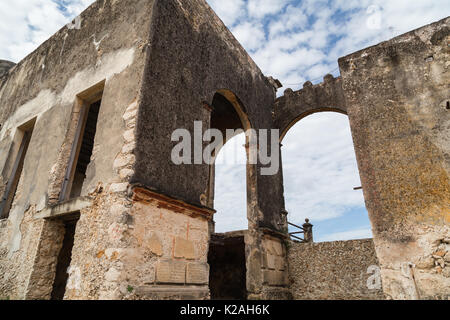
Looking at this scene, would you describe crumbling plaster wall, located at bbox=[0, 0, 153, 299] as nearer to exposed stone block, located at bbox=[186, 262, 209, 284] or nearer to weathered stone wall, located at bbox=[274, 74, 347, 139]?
exposed stone block, located at bbox=[186, 262, 209, 284]

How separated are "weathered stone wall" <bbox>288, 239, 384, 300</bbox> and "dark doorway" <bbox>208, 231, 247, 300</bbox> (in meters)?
1.91

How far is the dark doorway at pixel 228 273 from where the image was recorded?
862cm

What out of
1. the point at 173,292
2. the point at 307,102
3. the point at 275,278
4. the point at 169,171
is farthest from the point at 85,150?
the point at 307,102

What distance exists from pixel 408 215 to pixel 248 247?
3.34 metres

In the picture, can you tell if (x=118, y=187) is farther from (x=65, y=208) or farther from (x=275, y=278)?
(x=275, y=278)

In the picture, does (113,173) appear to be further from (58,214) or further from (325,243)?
(325,243)

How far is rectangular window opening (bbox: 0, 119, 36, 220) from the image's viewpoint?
238 inches

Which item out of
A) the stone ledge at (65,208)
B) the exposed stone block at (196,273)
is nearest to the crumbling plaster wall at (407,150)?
the exposed stone block at (196,273)

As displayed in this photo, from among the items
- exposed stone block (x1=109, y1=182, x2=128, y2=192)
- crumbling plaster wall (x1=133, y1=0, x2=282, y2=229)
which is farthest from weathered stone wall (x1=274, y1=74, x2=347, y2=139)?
exposed stone block (x1=109, y1=182, x2=128, y2=192)

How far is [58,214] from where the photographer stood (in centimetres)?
446

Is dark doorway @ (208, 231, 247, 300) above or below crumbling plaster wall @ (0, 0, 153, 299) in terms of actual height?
below

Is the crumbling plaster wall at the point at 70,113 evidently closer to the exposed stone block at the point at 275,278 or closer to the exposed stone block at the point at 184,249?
the exposed stone block at the point at 184,249

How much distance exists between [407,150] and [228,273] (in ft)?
20.7

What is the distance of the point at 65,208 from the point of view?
14.3 feet
